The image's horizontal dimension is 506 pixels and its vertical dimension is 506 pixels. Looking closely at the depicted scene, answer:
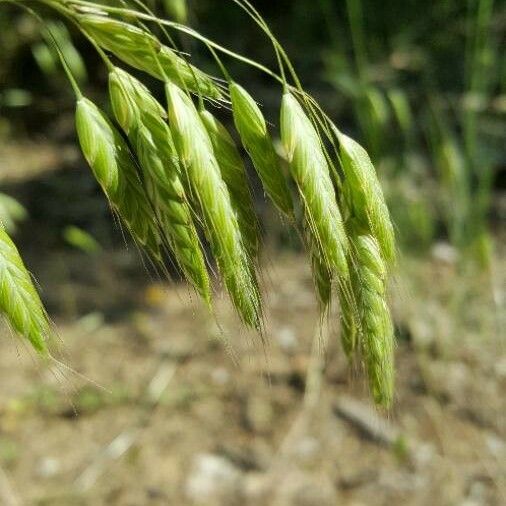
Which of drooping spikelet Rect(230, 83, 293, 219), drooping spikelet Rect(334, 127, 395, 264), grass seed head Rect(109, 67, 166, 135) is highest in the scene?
grass seed head Rect(109, 67, 166, 135)

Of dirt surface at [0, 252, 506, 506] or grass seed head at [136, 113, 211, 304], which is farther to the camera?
dirt surface at [0, 252, 506, 506]

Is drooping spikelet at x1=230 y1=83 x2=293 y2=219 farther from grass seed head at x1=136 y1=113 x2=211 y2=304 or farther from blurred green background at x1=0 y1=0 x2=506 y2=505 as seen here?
blurred green background at x1=0 y1=0 x2=506 y2=505

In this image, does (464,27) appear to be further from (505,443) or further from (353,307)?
(353,307)

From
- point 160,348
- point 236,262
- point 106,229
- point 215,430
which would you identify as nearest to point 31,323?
point 236,262

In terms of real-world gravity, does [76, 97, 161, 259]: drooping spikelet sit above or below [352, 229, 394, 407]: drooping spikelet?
above

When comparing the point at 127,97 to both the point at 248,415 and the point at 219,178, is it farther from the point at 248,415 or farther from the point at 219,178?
the point at 248,415

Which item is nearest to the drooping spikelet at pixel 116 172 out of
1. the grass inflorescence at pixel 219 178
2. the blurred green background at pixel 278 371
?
the grass inflorescence at pixel 219 178

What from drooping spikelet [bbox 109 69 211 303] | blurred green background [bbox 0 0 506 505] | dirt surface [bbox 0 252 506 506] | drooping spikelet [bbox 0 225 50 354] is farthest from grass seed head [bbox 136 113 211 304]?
dirt surface [bbox 0 252 506 506]
